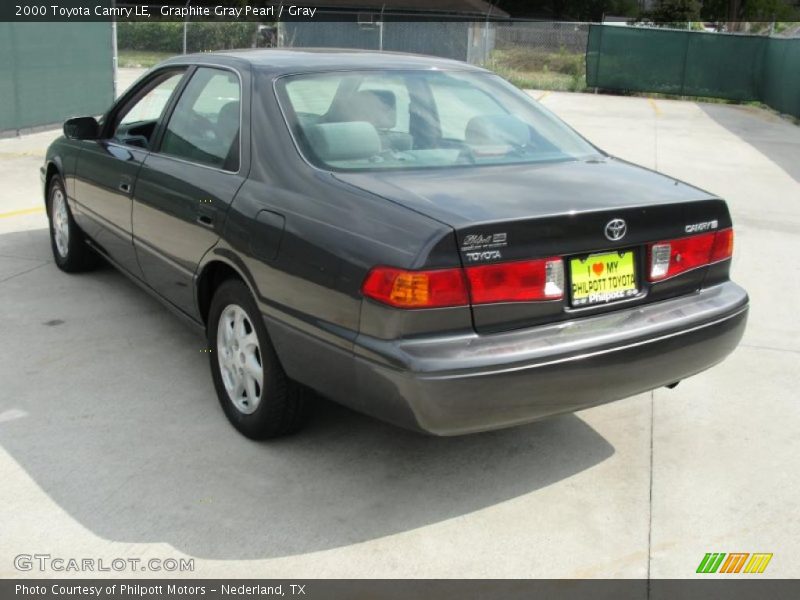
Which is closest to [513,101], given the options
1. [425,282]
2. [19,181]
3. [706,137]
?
[425,282]

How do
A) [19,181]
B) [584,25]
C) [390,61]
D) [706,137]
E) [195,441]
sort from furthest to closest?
[584,25]
[706,137]
[19,181]
[390,61]
[195,441]

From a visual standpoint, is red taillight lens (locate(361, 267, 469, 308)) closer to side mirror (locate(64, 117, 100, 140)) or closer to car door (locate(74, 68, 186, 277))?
car door (locate(74, 68, 186, 277))

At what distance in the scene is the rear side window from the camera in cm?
405

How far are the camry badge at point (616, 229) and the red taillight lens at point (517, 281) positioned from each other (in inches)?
9.2

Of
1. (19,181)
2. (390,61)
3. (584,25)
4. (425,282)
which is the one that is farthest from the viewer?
(584,25)

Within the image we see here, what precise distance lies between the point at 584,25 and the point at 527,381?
94.5 feet

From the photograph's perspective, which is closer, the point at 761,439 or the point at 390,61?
the point at 761,439

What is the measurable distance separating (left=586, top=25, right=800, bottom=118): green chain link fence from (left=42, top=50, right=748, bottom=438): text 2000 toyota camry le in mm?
22667

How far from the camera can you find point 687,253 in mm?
3598

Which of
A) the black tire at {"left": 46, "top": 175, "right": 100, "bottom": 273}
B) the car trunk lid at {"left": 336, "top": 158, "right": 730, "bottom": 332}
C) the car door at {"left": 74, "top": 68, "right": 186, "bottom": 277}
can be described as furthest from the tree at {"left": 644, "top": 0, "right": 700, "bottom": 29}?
the car trunk lid at {"left": 336, "top": 158, "right": 730, "bottom": 332}

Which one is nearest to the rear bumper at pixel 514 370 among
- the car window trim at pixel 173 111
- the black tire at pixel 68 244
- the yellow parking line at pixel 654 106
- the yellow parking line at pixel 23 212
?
the car window trim at pixel 173 111

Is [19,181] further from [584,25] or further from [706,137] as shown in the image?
[584,25]
